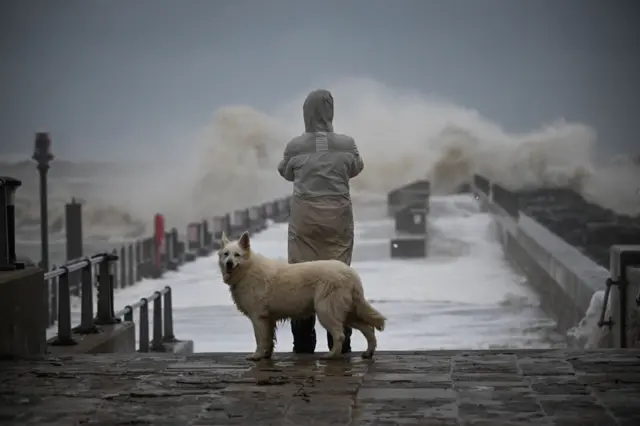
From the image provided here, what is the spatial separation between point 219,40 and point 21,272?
32.4 feet

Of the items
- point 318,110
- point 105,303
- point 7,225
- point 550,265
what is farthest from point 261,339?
point 550,265

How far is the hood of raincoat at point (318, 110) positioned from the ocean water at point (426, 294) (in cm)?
459

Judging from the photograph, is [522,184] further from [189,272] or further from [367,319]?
[367,319]

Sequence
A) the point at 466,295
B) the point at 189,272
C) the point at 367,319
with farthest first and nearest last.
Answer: the point at 189,272, the point at 466,295, the point at 367,319

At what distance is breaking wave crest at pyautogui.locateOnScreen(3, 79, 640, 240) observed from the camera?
53.4 ft

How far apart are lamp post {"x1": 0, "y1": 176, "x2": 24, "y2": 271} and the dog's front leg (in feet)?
5.13

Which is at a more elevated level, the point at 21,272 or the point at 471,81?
the point at 471,81

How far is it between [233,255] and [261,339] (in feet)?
1.48

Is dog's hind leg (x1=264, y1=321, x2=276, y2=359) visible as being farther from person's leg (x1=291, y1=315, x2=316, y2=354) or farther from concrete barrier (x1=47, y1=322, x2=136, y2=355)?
concrete barrier (x1=47, y1=322, x2=136, y2=355)

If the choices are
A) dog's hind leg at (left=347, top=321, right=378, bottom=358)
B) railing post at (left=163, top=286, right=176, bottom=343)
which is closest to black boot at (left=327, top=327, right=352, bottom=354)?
dog's hind leg at (left=347, top=321, right=378, bottom=358)

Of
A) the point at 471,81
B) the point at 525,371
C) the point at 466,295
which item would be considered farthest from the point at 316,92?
the point at 471,81

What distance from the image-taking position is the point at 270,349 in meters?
6.18

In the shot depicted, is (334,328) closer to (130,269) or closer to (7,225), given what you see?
(7,225)

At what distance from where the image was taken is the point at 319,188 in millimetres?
6523
